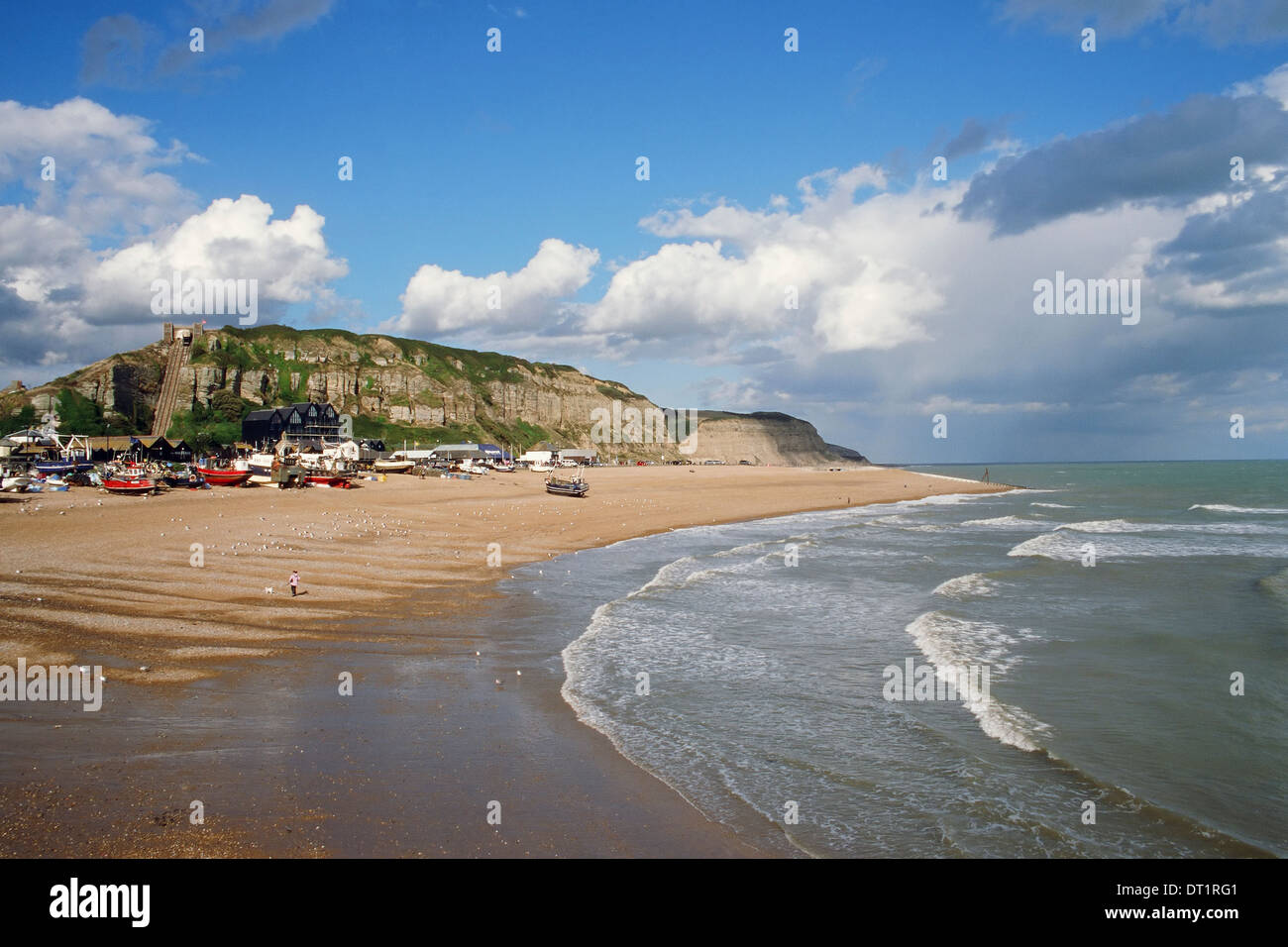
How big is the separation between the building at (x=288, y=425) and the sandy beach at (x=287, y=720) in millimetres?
78900

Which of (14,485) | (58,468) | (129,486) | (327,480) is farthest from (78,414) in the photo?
(129,486)

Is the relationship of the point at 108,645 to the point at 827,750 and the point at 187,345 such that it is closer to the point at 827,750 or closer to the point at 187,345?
the point at 827,750

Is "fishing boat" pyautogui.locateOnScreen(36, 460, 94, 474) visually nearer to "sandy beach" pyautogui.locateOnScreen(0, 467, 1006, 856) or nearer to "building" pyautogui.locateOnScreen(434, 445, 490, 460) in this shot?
"sandy beach" pyautogui.locateOnScreen(0, 467, 1006, 856)

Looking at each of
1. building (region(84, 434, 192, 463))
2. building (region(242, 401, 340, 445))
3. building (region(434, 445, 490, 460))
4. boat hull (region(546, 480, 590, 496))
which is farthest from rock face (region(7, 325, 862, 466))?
boat hull (region(546, 480, 590, 496))

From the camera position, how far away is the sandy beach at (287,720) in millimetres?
8180

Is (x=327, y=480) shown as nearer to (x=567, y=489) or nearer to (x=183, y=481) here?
(x=183, y=481)

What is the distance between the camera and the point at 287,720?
11.5 metres

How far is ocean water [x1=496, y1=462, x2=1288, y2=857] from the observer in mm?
9453

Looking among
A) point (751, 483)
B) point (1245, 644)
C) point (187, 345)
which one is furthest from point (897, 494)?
point (187, 345)

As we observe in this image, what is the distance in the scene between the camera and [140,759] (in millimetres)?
9562

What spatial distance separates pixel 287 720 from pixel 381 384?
131 meters
